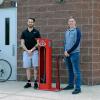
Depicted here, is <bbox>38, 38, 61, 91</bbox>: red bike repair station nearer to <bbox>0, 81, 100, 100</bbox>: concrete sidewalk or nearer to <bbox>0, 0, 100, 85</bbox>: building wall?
<bbox>0, 81, 100, 100</bbox>: concrete sidewalk

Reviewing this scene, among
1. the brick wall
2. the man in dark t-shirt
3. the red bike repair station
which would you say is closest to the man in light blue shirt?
the red bike repair station

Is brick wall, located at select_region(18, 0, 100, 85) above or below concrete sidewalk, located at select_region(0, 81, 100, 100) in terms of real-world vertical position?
above

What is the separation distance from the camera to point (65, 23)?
11.6 meters

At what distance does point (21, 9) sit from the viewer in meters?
12.2

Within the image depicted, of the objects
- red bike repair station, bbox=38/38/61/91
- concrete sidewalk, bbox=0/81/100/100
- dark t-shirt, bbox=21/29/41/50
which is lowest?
concrete sidewalk, bbox=0/81/100/100

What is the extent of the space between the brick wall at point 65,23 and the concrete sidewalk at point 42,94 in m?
0.74

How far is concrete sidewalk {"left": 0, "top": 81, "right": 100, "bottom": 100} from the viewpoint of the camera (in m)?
9.51

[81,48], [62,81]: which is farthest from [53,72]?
[81,48]

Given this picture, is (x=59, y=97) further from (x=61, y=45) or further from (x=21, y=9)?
(x=21, y=9)

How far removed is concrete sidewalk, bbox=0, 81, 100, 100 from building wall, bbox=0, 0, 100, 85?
769mm

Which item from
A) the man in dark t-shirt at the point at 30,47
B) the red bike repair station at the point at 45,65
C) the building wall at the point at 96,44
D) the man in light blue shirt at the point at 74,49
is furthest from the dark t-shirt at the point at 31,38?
the building wall at the point at 96,44

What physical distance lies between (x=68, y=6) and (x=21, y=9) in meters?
1.59

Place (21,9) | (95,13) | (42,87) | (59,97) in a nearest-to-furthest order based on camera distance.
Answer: (59,97) → (42,87) → (95,13) → (21,9)

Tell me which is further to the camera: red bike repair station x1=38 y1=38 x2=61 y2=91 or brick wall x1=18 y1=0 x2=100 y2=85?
brick wall x1=18 y1=0 x2=100 y2=85
